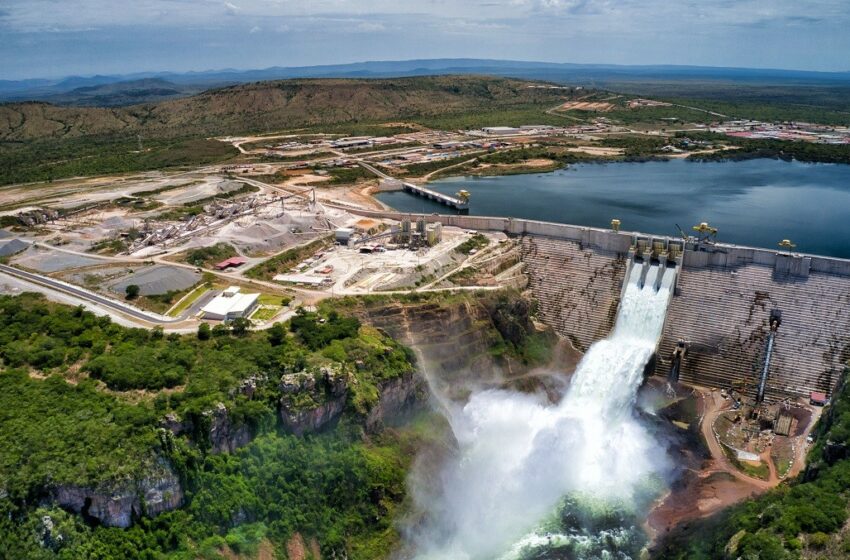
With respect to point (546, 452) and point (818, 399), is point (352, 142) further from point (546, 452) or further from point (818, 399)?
point (818, 399)

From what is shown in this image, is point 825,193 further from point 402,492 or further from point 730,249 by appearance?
point 402,492

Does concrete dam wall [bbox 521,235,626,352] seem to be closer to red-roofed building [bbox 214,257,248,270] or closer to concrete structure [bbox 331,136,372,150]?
red-roofed building [bbox 214,257,248,270]

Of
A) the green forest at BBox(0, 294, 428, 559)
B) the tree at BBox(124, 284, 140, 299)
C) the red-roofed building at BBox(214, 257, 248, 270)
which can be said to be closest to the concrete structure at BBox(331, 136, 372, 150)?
the red-roofed building at BBox(214, 257, 248, 270)

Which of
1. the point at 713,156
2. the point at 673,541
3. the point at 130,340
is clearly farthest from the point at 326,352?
the point at 713,156

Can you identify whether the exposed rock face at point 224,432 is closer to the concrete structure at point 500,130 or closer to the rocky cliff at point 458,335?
the rocky cliff at point 458,335

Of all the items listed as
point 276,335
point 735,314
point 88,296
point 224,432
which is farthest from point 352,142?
point 224,432
